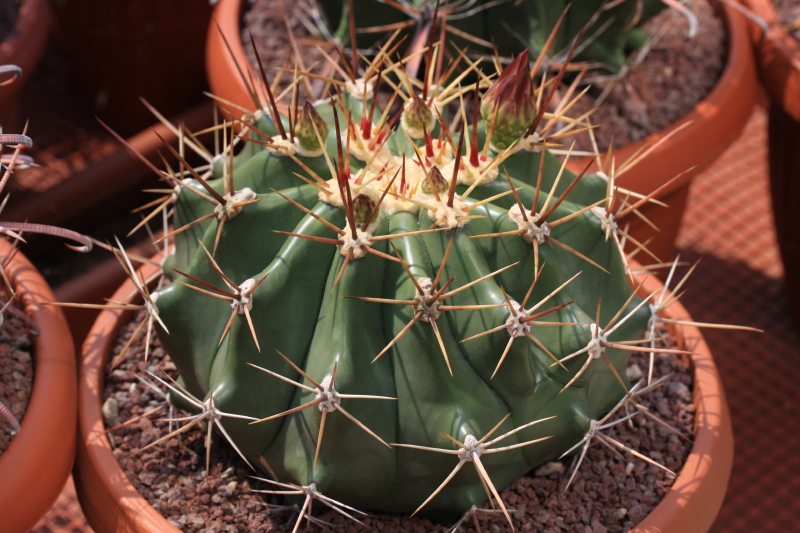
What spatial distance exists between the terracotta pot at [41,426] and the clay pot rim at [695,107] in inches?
19.2

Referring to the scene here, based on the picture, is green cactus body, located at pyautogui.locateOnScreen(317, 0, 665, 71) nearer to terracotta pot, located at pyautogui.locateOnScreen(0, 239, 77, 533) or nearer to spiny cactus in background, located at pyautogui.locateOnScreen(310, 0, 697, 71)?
spiny cactus in background, located at pyautogui.locateOnScreen(310, 0, 697, 71)

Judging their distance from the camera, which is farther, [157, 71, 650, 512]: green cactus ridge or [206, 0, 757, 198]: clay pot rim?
[206, 0, 757, 198]: clay pot rim

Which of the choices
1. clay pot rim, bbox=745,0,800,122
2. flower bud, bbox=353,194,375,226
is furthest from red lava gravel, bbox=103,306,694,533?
clay pot rim, bbox=745,0,800,122

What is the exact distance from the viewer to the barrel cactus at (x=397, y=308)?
31.7 inches

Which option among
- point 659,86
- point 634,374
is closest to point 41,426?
point 634,374

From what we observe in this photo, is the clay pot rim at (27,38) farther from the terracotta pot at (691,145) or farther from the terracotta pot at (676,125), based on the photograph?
the terracotta pot at (691,145)

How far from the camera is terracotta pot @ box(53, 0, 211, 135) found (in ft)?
6.32

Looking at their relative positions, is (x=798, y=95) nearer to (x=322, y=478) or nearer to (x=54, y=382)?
(x=322, y=478)

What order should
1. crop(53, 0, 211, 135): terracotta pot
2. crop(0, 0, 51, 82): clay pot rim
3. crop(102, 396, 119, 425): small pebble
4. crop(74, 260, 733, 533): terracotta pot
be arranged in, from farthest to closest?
1. crop(53, 0, 211, 135): terracotta pot
2. crop(0, 0, 51, 82): clay pot rim
3. crop(102, 396, 119, 425): small pebble
4. crop(74, 260, 733, 533): terracotta pot

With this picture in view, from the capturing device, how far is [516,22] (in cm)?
146

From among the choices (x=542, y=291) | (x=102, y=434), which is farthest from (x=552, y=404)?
(x=102, y=434)

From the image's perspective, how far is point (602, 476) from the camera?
101cm

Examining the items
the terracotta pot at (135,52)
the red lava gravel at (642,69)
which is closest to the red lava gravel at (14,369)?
the red lava gravel at (642,69)

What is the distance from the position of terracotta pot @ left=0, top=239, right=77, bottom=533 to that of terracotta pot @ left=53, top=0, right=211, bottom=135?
3.27ft
